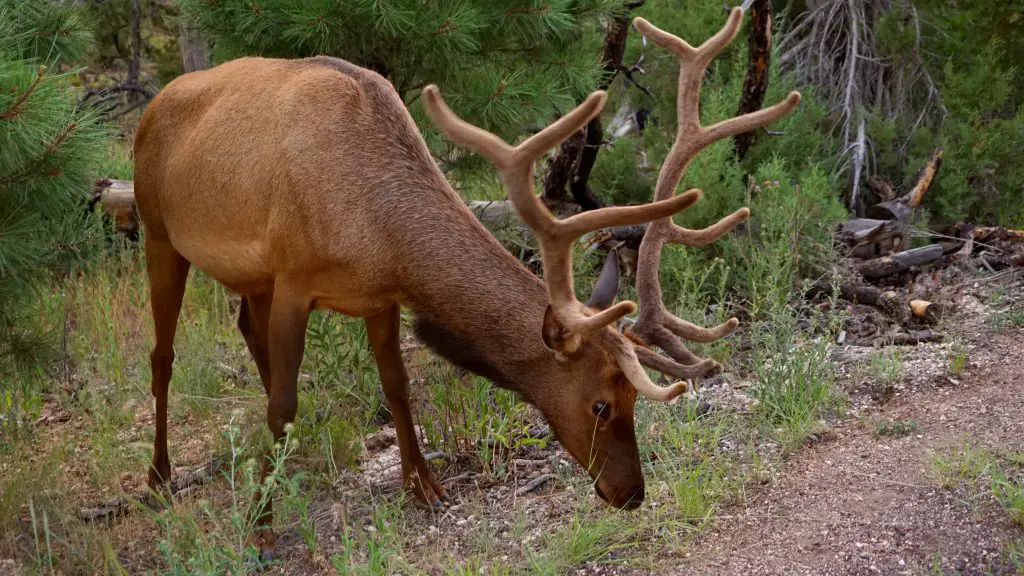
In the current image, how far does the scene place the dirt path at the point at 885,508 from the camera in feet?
13.0

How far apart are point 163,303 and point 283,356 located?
123 centimetres

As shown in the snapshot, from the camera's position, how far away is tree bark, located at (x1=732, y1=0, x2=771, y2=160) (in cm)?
793

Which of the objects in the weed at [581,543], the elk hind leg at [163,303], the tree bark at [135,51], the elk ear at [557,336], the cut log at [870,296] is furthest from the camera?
the tree bark at [135,51]

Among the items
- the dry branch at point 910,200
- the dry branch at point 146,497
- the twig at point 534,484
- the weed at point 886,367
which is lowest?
the dry branch at point 146,497

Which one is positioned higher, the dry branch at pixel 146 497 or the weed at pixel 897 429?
the weed at pixel 897 429

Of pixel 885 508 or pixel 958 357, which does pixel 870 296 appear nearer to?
pixel 958 357

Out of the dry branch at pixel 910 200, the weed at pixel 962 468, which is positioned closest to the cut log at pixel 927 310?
the dry branch at pixel 910 200

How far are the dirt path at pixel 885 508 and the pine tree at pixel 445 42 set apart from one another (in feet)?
8.85

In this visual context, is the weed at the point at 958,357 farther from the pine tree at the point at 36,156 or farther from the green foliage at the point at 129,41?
the green foliage at the point at 129,41

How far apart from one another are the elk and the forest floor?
354 millimetres

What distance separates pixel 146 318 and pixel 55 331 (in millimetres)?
2221

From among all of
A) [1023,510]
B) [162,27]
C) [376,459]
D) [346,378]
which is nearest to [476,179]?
[346,378]

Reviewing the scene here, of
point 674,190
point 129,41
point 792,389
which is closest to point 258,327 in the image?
point 674,190

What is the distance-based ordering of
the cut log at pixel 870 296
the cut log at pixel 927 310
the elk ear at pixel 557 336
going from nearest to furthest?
→ 1. the elk ear at pixel 557 336
2. the cut log at pixel 927 310
3. the cut log at pixel 870 296
